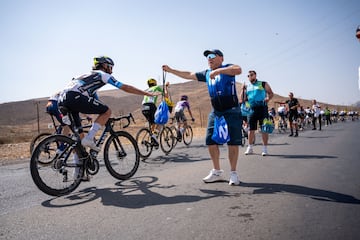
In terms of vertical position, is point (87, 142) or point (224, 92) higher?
point (224, 92)

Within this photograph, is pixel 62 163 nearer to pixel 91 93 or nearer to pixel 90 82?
pixel 91 93

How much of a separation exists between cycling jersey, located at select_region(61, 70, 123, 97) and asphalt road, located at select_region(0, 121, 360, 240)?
1.62 meters

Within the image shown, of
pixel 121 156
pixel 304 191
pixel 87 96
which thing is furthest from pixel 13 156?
pixel 304 191

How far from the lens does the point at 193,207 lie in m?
3.34

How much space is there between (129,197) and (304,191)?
2.51 metres

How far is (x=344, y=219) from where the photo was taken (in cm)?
277

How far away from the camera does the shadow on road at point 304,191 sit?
136 inches

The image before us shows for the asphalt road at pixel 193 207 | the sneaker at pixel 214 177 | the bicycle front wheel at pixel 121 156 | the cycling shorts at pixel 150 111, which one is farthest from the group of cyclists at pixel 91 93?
the cycling shorts at pixel 150 111

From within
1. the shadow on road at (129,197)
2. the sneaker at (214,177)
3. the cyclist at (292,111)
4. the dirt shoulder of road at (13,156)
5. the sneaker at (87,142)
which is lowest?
the shadow on road at (129,197)

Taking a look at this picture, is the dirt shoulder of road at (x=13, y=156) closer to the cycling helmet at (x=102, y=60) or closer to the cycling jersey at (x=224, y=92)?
the cycling helmet at (x=102, y=60)

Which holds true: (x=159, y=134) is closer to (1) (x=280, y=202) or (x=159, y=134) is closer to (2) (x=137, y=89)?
(2) (x=137, y=89)

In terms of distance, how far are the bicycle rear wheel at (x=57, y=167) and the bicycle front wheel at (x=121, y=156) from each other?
2.35 feet

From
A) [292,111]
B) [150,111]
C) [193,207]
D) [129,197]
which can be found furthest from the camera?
[292,111]

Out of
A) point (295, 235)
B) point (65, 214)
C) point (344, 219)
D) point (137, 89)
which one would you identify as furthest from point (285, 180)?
point (65, 214)
